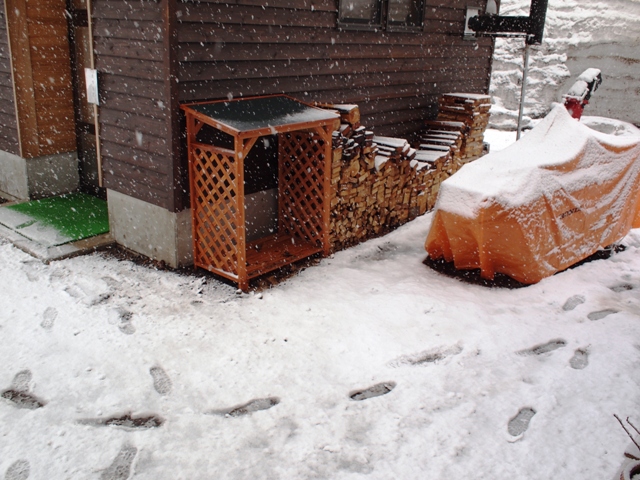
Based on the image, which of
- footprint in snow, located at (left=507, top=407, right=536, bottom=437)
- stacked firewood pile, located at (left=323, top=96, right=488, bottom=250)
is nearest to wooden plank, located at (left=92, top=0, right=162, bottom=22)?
stacked firewood pile, located at (left=323, top=96, right=488, bottom=250)

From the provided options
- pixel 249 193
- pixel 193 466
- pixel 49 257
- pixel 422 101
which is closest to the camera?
pixel 193 466

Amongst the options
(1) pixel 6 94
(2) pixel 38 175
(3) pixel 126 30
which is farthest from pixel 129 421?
(1) pixel 6 94

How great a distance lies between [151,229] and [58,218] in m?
2.02

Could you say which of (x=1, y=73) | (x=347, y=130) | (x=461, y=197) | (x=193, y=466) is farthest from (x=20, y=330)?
(x=1, y=73)

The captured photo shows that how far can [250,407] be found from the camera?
409cm

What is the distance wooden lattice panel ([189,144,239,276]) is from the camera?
18.9ft

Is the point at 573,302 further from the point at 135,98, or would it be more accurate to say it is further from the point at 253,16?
the point at 135,98

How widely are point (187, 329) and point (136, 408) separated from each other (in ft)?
3.83

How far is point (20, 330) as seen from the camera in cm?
498

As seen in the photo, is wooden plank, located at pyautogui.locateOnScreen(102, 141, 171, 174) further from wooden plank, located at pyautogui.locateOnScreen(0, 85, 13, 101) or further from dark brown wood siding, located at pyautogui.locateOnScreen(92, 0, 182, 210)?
wooden plank, located at pyautogui.locateOnScreen(0, 85, 13, 101)

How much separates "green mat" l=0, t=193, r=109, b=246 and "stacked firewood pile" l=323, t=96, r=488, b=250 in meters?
3.29

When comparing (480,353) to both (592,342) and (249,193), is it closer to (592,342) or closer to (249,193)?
(592,342)

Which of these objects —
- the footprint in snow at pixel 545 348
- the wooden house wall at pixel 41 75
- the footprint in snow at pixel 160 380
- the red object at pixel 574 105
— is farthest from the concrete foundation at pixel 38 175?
the red object at pixel 574 105

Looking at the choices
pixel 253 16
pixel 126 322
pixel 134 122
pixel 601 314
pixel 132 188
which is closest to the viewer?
pixel 126 322
